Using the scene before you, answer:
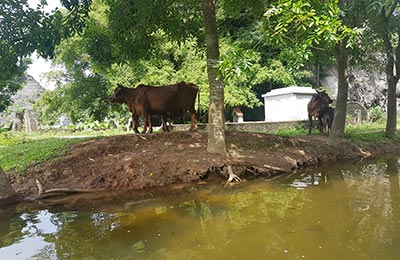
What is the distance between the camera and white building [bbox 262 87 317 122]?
1877cm

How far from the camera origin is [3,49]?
6.66m

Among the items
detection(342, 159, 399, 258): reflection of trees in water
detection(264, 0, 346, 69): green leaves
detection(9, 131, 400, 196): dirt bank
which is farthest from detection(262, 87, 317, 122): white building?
detection(264, 0, 346, 69): green leaves

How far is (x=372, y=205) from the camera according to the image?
5.73 metres

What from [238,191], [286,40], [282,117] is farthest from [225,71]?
[282,117]

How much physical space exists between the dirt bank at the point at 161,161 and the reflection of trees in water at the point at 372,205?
1.69m

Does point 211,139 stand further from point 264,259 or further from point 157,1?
point 264,259

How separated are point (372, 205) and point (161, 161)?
14.9 ft

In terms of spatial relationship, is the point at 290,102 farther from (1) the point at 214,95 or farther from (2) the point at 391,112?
(1) the point at 214,95

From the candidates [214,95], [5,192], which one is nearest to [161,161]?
[214,95]

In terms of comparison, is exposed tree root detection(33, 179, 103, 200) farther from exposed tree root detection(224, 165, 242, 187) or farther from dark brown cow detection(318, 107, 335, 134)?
dark brown cow detection(318, 107, 335, 134)

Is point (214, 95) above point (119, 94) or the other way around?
the other way around

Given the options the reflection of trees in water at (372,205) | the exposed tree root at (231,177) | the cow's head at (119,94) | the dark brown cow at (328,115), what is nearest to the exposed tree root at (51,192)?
the exposed tree root at (231,177)

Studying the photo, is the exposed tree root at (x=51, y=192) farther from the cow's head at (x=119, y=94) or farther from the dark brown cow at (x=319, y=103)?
the dark brown cow at (x=319, y=103)

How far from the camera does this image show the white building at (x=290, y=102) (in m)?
18.8
